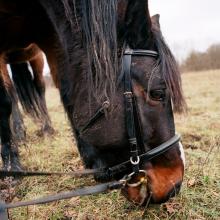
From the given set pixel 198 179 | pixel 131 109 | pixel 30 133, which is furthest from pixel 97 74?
pixel 30 133

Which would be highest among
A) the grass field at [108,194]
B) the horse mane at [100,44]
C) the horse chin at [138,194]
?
the horse mane at [100,44]

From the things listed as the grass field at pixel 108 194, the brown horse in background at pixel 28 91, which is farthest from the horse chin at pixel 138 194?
the brown horse in background at pixel 28 91

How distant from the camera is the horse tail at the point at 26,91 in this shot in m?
5.25

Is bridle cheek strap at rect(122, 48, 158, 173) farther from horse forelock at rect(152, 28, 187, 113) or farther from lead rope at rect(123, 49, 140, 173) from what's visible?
horse forelock at rect(152, 28, 187, 113)

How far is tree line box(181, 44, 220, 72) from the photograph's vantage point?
40.5 meters

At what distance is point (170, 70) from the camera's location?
2.40m

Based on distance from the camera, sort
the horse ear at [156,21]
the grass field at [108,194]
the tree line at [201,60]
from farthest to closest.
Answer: the tree line at [201,60], the grass field at [108,194], the horse ear at [156,21]

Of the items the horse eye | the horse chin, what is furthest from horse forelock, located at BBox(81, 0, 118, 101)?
the horse chin

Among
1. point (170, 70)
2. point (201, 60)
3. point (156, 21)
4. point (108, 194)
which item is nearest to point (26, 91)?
point (108, 194)

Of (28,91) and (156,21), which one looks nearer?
(156,21)

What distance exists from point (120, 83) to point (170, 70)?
316 millimetres

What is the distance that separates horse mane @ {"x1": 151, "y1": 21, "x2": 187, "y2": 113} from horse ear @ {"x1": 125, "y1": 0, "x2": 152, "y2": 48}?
0.08 meters

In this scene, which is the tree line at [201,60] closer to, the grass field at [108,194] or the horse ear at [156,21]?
the grass field at [108,194]

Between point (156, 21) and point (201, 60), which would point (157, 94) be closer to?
point (156, 21)
